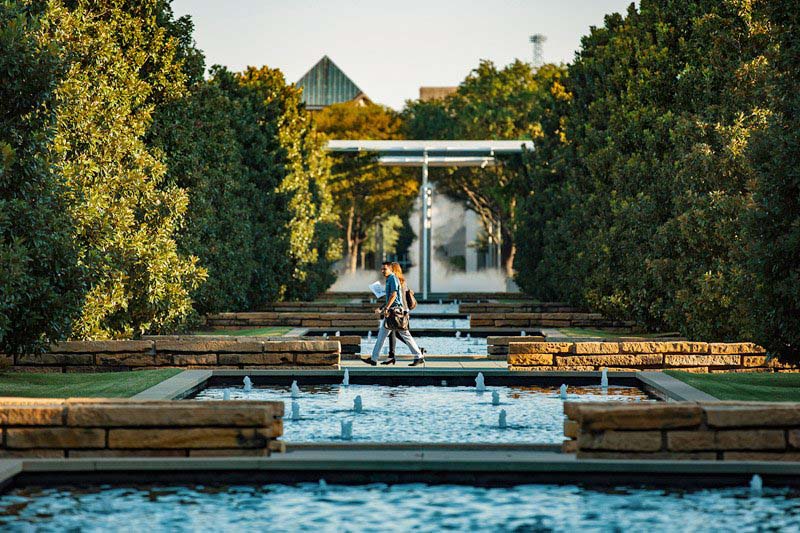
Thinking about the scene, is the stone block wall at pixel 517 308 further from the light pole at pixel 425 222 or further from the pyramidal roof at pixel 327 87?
the pyramidal roof at pixel 327 87

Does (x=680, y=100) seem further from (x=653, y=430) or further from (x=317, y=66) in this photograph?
(x=317, y=66)

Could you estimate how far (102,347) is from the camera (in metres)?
19.3

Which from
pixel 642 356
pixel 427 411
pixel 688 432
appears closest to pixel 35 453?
pixel 688 432

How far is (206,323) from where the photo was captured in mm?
30000

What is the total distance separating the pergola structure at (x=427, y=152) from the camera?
52.0 metres

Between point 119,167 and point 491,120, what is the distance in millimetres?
47269

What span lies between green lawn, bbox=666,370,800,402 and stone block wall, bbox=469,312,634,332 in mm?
11472

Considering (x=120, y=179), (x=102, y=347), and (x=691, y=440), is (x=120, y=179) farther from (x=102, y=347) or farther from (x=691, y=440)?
→ (x=691, y=440)

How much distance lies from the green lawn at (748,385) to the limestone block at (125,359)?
786 cm

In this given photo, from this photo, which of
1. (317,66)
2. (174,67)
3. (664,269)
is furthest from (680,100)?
(317,66)

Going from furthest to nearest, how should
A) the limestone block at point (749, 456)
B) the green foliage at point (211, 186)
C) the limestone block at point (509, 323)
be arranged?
1. the limestone block at point (509, 323)
2. the green foliage at point (211, 186)
3. the limestone block at point (749, 456)

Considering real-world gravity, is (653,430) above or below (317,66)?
below

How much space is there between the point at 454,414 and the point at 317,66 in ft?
409

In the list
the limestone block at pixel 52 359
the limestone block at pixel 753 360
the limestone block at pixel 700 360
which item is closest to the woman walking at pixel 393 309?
the limestone block at pixel 700 360
